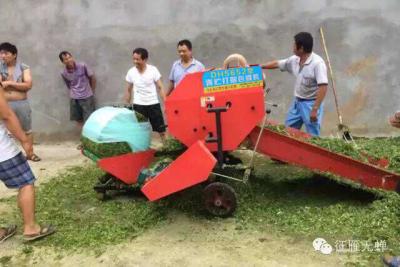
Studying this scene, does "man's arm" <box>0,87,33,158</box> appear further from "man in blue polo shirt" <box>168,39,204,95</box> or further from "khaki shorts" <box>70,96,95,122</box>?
"khaki shorts" <box>70,96,95,122</box>

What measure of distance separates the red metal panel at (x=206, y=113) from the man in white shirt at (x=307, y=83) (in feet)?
4.44

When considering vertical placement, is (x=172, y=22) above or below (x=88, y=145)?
above

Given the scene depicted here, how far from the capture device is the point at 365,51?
7520 mm

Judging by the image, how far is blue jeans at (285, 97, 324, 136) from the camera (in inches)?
229

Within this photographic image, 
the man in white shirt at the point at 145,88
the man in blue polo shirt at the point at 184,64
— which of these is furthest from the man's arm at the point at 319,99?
the man in white shirt at the point at 145,88

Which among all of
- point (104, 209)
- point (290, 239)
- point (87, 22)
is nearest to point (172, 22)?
point (87, 22)

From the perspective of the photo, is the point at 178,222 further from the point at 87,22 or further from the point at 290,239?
the point at 87,22

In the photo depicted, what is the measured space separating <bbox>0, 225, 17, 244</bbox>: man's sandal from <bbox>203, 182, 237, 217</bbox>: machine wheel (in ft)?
6.03

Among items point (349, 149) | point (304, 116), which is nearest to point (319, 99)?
point (304, 116)

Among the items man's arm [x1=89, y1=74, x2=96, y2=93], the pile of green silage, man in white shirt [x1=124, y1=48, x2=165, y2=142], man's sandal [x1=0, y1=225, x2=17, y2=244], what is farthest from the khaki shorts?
the pile of green silage

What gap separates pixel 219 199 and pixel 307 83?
2.03 meters

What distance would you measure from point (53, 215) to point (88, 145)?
2.63 ft

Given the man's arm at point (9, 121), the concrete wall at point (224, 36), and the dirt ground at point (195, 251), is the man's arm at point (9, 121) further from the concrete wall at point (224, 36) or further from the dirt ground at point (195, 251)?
the concrete wall at point (224, 36)

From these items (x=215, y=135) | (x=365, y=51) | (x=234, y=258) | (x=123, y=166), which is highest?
(x=365, y=51)
